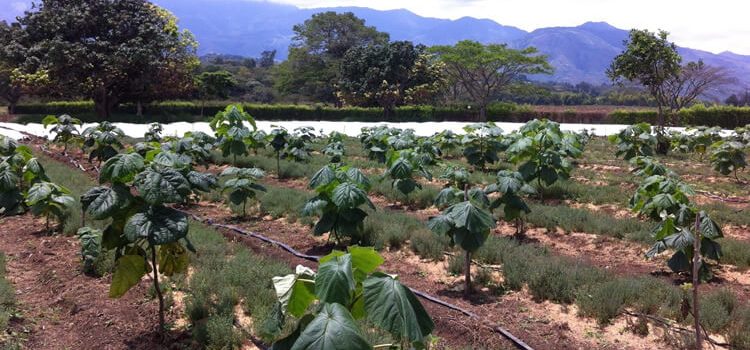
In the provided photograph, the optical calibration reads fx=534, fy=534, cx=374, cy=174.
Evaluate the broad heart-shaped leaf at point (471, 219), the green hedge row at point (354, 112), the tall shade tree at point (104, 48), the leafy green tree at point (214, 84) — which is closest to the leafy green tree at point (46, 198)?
the broad heart-shaped leaf at point (471, 219)

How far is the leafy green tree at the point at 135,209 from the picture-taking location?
3.43 meters

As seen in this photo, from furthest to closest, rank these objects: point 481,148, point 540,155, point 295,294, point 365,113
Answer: point 365,113 < point 481,148 < point 540,155 < point 295,294

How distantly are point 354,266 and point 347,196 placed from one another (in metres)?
3.54

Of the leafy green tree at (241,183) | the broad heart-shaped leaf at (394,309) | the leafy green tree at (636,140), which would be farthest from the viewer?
the leafy green tree at (636,140)

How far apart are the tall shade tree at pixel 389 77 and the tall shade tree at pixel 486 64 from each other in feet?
10.6

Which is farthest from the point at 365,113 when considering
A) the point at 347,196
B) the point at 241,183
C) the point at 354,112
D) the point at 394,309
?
the point at 394,309

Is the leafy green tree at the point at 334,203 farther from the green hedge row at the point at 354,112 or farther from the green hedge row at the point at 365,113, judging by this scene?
the green hedge row at the point at 365,113

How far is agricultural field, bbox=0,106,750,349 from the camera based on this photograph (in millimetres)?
3332

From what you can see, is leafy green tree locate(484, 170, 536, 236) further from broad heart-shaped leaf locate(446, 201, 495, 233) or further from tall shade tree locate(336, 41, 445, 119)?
tall shade tree locate(336, 41, 445, 119)

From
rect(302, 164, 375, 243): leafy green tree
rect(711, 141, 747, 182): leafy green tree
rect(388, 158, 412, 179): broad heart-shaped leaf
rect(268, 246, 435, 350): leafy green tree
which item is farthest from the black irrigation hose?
rect(711, 141, 747, 182): leafy green tree

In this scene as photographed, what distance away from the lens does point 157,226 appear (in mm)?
3484

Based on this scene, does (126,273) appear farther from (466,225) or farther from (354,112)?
(354,112)

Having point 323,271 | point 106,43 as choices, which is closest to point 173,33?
point 106,43

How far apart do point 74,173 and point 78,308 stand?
806 cm
